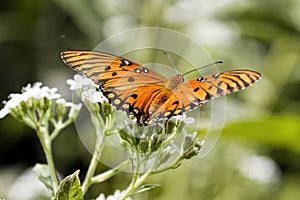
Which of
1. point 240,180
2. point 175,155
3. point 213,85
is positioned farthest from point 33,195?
point 213,85

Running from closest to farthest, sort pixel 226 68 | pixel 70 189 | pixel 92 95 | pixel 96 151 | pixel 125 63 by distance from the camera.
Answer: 1. pixel 70 189
2. pixel 125 63
3. pixel 96 151
4. pixel 92 95
5. pixel 226 68

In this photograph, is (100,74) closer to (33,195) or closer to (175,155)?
(175,155)

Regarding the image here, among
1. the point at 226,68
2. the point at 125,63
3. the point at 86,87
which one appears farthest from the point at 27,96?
the point at 226,68

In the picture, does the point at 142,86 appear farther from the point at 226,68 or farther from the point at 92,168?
the point at 226,68

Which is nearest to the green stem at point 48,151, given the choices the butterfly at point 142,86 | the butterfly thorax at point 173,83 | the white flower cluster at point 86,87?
the white flower cluster at point 86,87

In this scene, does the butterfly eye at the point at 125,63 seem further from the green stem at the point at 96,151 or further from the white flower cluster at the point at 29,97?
the white flower cluster at the point at 29,97

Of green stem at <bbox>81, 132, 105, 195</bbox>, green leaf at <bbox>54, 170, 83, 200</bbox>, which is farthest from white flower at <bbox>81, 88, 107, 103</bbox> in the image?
green leaf at <bbox>54, 170, 83, 200</bbox>
